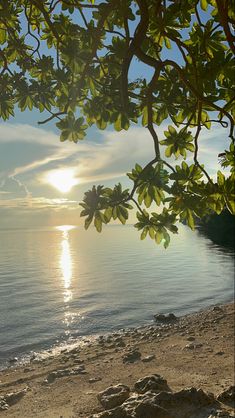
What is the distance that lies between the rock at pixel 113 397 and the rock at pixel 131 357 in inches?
214

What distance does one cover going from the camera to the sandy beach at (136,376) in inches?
340

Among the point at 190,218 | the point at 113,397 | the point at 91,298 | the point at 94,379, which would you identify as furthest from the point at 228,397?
the point at 91,298

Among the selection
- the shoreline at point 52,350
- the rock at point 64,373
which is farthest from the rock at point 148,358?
the shoreline at point 52,350

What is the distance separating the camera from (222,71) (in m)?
4.27

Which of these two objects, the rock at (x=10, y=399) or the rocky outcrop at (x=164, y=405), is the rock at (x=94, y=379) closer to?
the rock at (x=10, y=399)

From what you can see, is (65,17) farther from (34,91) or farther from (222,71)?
(222,71)

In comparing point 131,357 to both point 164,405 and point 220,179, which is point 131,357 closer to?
point 164,405

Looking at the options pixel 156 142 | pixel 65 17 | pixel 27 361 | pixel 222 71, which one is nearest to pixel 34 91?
pixel 65 17

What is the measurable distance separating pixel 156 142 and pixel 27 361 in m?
15.6

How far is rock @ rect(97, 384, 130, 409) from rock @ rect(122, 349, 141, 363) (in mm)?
5448

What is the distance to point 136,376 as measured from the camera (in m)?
13.5

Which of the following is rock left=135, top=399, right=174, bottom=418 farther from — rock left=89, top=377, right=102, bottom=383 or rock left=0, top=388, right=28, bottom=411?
rock left=89, top=377, right=102, bottom=383

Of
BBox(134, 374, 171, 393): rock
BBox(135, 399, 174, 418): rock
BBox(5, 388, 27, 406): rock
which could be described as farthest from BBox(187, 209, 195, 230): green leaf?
BBox(5, 388, 27, 406): rock

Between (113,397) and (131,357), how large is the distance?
20.9 feet
